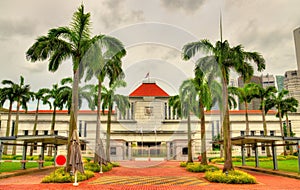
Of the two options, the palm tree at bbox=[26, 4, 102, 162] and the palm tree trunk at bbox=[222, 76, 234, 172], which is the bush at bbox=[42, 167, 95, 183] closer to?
the palm tree at bbox=[26, 4, 102, 162]

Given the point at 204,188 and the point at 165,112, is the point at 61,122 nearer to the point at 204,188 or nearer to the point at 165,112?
the point at 165,112

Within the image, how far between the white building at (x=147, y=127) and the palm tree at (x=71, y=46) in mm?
30231

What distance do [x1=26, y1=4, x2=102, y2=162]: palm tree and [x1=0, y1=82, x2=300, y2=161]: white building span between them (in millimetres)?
30231

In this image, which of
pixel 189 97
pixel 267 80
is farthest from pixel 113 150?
pixel 267 80

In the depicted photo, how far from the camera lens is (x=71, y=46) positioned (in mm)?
16672

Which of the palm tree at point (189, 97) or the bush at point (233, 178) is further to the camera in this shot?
the palm tree at point (189, 97)

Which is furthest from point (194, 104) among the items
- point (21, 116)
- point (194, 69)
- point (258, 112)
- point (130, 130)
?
point (21, 116)

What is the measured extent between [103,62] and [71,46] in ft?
14.9

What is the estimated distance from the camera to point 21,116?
167 feet

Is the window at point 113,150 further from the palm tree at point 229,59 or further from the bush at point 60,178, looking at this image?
the palm tree at point 229,59

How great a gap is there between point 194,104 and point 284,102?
84.3 feet

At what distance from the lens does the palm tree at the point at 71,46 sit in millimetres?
15695

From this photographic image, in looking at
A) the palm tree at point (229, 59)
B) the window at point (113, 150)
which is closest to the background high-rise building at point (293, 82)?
the window at point (113, 150)

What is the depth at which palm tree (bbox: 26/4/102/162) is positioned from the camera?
15695 mm
